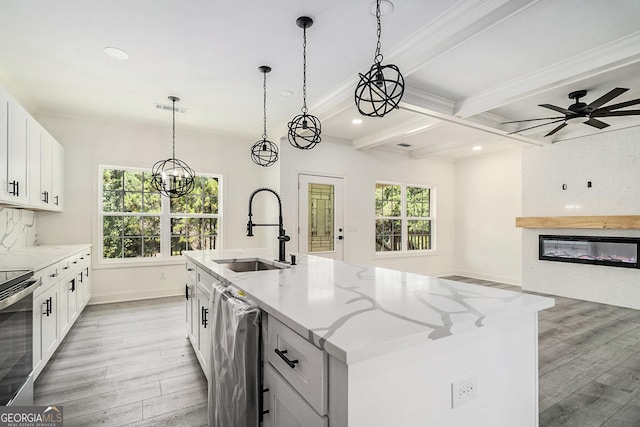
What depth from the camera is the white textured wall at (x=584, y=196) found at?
4637 mm

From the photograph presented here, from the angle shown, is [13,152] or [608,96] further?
[608,96]

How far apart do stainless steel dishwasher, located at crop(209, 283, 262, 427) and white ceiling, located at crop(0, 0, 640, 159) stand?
2146 mm

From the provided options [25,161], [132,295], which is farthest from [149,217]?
[25,161]

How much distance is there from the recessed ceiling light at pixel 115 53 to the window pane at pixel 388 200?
475 cm

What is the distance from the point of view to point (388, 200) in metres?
6.73

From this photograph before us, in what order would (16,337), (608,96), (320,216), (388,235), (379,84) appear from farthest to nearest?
(388,235) → (320,216) → (608,96) → (379,84) → (16,337)

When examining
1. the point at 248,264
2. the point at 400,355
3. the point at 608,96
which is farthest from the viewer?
the point at 608,96

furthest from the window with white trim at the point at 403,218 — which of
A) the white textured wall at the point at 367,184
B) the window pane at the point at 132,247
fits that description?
the window pane at the point at 132,247

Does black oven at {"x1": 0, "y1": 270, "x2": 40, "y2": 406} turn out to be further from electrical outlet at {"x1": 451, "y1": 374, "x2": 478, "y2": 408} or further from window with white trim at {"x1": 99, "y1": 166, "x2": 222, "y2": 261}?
window with white trim at {"x1": 99, "y1": 166, "x2": 222, "y2": 261}

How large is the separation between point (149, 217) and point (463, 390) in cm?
520

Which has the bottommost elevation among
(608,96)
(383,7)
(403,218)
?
(403,218)

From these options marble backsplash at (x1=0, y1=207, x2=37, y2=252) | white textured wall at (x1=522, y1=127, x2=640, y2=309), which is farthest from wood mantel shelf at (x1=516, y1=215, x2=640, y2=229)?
marble backsplash at (x1=0, y1=207, x2=37, y2=252)

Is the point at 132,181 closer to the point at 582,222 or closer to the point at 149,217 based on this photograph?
the point at 149,217

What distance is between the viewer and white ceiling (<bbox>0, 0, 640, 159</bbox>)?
2.37 metres
